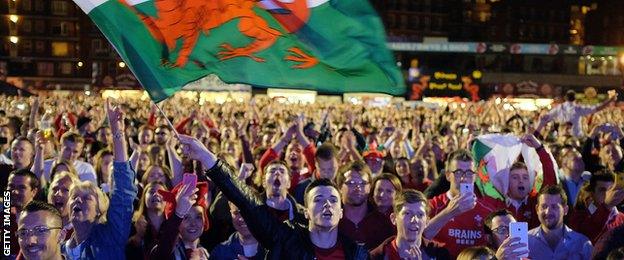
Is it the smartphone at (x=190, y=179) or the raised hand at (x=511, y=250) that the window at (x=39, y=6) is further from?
the raised hand at (x=511, y=250)

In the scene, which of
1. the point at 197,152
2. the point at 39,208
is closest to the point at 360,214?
the point at 197,152

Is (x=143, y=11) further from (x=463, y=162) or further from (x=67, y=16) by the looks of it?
(x=67, y=16)

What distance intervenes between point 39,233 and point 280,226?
121 centimetres

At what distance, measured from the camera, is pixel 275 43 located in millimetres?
5645

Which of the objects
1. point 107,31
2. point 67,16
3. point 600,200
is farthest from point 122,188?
point 67,16

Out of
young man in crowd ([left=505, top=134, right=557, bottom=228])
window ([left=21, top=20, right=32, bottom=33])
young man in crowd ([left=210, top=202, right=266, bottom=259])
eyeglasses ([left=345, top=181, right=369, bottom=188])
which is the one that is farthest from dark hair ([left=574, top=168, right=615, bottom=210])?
window ([left=21, top=20, right=32, bottom=33])

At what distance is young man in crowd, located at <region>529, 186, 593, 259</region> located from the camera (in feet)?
17.8

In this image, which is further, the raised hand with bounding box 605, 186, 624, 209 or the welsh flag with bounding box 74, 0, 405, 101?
the raised hand with bounding box 605, 186, 624, 209

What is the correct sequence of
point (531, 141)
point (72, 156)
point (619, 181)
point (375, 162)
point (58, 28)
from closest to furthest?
point (619, 181) < point (531, 141) < point (72, 156) < point (375, 162) < point (58, 28)

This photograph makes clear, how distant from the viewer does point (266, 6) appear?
5637 millimetres

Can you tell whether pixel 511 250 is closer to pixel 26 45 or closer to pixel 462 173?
pixel 462 173

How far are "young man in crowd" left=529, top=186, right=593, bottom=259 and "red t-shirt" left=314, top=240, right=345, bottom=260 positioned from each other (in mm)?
1481

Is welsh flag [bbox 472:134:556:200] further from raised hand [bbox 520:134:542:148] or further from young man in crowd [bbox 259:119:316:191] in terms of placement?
young man in crowd [bbox 259:119:316:191]

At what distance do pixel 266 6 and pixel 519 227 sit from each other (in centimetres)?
242
